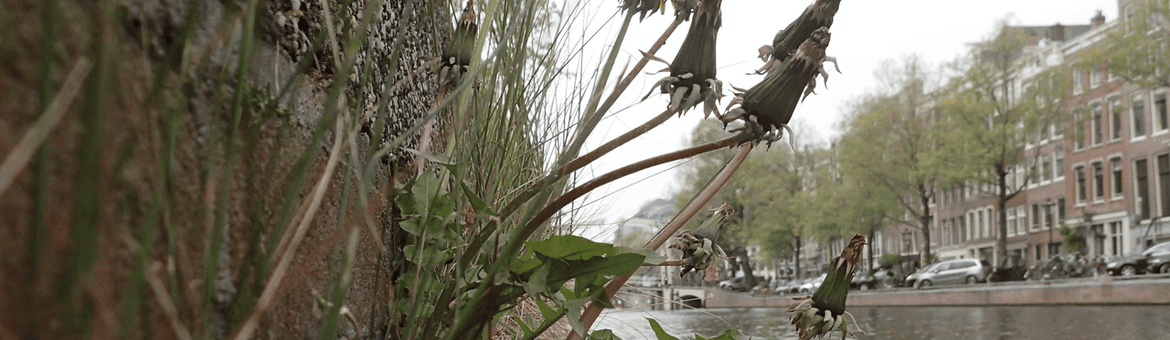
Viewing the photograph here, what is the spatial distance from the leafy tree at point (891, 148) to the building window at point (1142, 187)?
5.05 meters

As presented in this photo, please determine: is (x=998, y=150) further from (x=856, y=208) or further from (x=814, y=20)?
(x=814, y=20)

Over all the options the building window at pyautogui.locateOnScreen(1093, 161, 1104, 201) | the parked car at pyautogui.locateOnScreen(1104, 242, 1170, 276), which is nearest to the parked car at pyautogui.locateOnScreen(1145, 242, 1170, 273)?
the parked car at pyautogui.locateOnScreen(1104, 242, 1170, 276)

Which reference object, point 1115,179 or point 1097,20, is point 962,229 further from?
point 1115,179

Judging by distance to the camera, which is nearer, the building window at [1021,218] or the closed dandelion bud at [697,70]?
the closed dandelion bud at [697,70]

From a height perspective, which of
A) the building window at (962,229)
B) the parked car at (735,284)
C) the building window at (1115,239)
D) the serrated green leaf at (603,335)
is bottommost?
the parked car at (735,284)

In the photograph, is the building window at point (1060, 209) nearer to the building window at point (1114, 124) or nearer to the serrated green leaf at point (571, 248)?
the building window at point (1114, 124)

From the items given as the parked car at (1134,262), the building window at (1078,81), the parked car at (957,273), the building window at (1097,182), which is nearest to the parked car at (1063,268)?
the parked car at (1134,262)

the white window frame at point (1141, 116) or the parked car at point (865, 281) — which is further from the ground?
the white window frame at point (1141, 116)

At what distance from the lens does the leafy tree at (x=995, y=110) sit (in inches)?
890

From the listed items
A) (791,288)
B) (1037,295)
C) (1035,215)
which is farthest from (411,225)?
(791,288)

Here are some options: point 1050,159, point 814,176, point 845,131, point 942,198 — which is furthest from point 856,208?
point 942,198

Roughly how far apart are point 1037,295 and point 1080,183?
1058cm

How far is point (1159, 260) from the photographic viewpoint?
19266 mm

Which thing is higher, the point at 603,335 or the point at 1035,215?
the point at 1035,215
